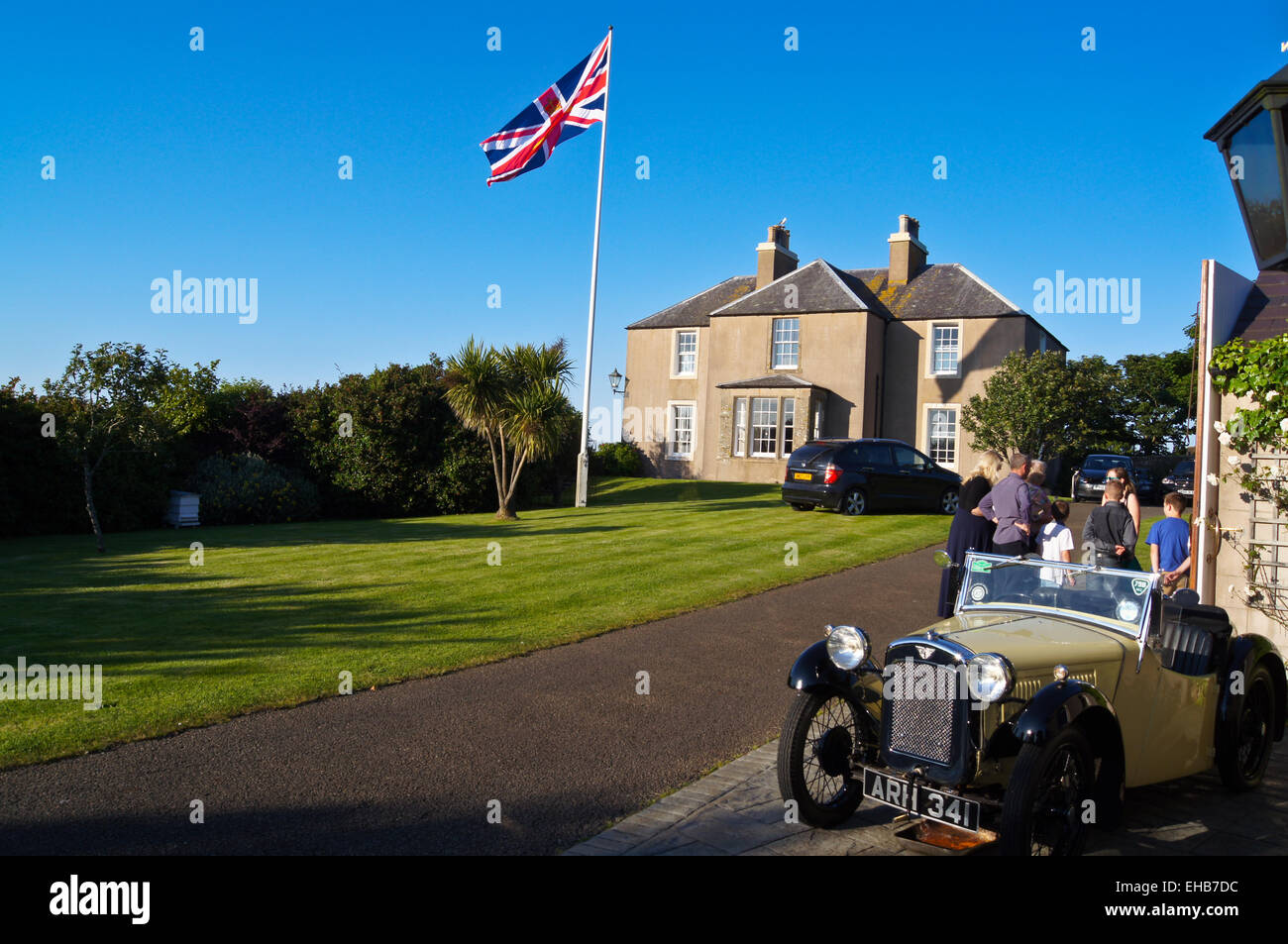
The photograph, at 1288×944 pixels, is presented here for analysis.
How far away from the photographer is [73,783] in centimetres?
491

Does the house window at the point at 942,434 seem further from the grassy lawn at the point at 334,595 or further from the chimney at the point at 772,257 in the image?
the grassy lawn at the point at 334,595

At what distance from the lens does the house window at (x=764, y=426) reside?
1272 inches

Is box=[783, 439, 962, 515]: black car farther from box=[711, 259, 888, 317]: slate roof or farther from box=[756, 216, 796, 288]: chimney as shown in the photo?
box=[756, 216, 796, 288]: chimney

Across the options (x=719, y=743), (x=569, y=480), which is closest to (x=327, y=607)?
(x=719, y=743)

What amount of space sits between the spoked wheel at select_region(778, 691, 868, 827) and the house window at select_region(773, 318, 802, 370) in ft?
95.5

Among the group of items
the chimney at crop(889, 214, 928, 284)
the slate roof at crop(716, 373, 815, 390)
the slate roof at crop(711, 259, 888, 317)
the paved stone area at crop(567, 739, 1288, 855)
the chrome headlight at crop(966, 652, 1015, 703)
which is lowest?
the paved stone area at crop(567, 739, 1288, 855)

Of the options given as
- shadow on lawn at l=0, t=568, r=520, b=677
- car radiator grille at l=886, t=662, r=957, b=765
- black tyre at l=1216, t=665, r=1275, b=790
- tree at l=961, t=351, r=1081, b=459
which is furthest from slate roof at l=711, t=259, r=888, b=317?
car radiator grille at l=886, t=662, r=957, b=765

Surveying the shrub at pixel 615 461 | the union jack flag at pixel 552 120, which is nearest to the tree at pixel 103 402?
the union jack flag at pixel 552 120

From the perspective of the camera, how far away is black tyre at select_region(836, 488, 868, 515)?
1975 cm

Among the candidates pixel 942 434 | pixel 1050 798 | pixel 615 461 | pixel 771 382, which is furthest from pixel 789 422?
pixel 1050 798

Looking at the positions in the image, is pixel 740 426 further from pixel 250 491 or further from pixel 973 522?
pixel 973 522

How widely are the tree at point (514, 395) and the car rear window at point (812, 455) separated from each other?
5.42 m

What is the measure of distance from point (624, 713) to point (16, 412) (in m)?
15.7
